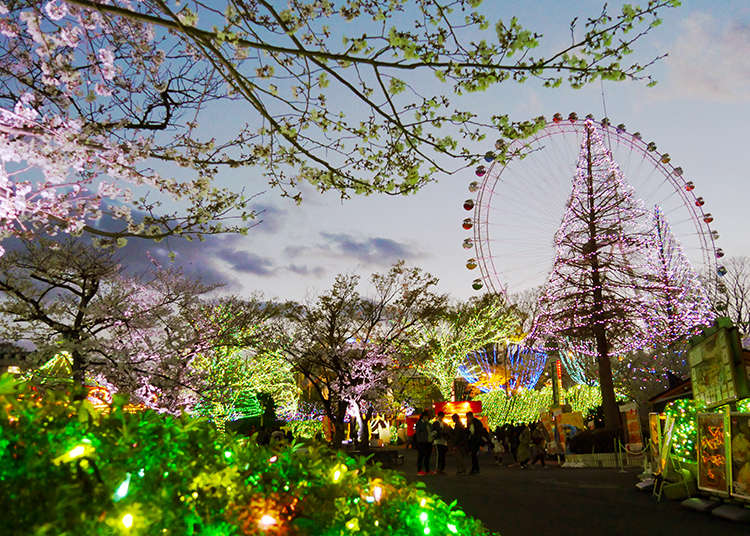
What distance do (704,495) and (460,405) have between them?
852 inches

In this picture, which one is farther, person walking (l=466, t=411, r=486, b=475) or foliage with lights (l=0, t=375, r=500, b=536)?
person walking (l=466, t=411, r=486, b=475)

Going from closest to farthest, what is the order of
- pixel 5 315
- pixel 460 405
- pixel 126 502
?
pixel 126 502, pixel 5 315, pixel 460 405

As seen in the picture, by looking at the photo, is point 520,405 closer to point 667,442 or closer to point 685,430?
point 667,442

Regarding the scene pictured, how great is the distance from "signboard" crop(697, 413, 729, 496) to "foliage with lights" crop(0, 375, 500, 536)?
650 cm

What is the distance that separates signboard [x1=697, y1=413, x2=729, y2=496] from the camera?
7.34 m

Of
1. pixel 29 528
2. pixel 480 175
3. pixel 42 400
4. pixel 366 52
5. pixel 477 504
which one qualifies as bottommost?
pixel 477 504

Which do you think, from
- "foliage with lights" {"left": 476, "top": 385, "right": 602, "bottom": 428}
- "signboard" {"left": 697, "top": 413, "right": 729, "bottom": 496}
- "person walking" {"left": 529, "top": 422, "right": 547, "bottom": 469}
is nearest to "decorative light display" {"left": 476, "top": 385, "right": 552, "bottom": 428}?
"foliage with lights" {"left": 476, "top": 385, "right": 602, "bottom": 428}

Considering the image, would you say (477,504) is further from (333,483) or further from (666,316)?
(666,316)

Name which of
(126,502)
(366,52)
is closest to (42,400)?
(126,502)

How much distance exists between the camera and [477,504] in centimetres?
848

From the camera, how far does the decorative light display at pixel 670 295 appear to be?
22.7m

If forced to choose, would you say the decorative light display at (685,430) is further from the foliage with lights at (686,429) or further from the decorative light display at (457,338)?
the decorative light display at (457,338)

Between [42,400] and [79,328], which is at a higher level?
[79,328]

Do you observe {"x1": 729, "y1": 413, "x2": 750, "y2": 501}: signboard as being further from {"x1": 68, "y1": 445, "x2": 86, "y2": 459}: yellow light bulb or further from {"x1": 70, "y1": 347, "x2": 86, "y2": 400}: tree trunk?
{"x1": 70, "y1": 347, "x2": 86, "y2": 400}: tree trunk
